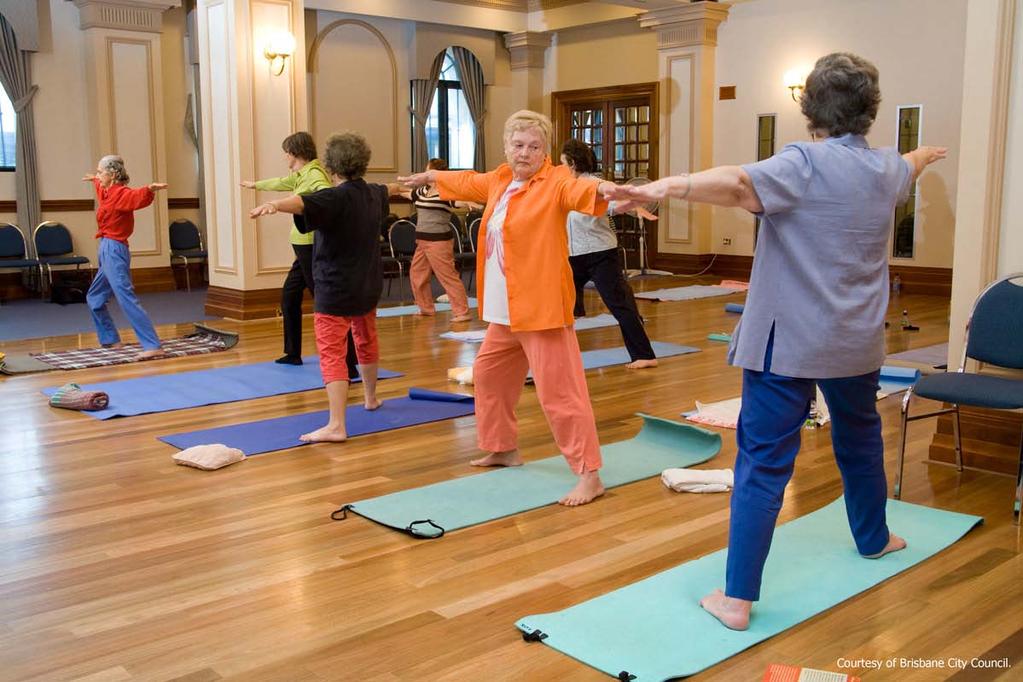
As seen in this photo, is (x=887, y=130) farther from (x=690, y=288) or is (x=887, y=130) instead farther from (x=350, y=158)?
(x=350, y=158)

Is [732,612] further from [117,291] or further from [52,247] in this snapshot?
[52,247]

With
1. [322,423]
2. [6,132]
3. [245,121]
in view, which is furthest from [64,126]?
[322,423]

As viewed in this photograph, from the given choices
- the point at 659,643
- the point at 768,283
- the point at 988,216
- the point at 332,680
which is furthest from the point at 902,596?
the point at 988,216

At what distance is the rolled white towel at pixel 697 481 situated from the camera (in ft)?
13.0

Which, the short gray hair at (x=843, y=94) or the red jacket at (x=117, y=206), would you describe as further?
the red jacket at (x=117, y=206)

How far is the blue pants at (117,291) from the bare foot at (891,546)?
5270 mm

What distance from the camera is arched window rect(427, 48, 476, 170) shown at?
1347cm

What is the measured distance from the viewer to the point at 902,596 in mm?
2896

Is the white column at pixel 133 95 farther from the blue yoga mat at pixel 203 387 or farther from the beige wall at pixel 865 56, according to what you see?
the beige wall at pixel 865 56

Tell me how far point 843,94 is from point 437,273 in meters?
6.37

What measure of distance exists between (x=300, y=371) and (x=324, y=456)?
199cm

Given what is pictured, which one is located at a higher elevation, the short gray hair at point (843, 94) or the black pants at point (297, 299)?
the short gray hair at point (843, 94)

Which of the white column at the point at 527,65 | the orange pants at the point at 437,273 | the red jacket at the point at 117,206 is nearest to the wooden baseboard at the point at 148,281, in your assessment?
the orange pants at the point at 437,273

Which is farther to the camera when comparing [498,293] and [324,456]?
[324,456]
